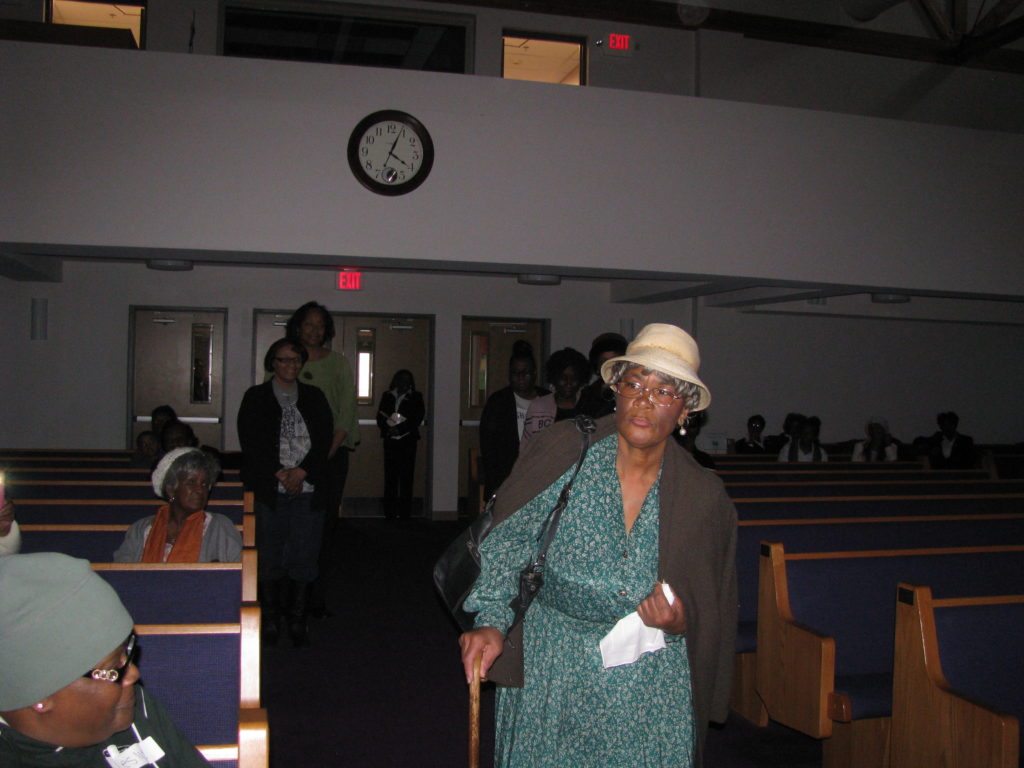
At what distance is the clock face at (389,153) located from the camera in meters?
5.24

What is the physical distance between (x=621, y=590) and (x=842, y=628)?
67.4 inches

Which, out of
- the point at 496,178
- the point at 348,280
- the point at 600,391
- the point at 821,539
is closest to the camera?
the point at 600,391

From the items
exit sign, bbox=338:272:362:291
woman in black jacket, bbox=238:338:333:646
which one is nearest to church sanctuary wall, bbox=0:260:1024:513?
exit sign, bbox=338:272:362:291

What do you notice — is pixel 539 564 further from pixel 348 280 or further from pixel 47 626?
pixel 348 280

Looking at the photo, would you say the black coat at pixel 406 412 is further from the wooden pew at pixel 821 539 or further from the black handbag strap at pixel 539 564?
the black handbag strap at pixel 539 564

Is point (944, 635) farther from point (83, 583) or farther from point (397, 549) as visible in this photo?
point (397, 549)

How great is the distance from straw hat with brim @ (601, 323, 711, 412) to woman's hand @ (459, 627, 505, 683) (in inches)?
25.6

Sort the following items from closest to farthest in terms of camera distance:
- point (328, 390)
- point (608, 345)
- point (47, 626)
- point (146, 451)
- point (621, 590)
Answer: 1. point (47, 626)
2. point (621, 590)
3. point (608, 345)
4. point (328, 390)
5. point (146, 451)

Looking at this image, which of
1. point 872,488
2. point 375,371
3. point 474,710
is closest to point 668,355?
point 474,710

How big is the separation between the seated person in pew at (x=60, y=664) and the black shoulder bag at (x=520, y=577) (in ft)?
→ 2.39

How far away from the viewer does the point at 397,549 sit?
23.2ft

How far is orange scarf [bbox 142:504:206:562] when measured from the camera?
9.57 ft

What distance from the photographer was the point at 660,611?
168 cm

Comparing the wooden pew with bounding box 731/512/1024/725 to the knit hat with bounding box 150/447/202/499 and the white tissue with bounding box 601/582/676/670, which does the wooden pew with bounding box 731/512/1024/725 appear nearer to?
the white tissue with bounding box 601/582/676/670
